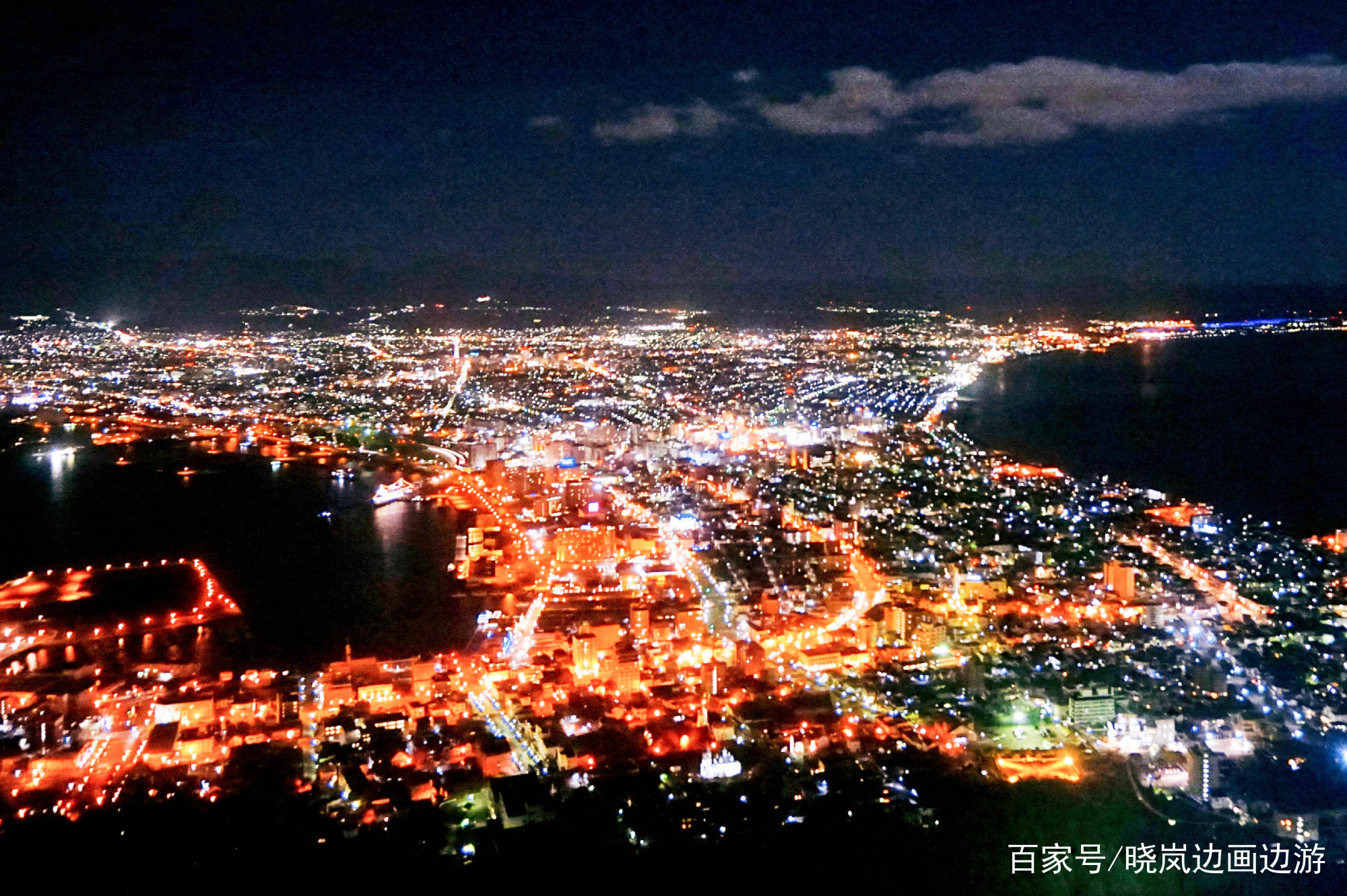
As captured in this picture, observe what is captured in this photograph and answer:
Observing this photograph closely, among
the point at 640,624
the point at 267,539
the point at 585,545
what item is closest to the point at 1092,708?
the point at 640,624

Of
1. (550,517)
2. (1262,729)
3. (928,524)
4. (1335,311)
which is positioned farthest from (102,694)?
(1335,311)

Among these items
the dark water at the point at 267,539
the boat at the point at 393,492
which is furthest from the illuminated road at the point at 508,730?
the boat at the point at 393,492

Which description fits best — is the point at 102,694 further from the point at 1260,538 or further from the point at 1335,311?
the point at 1335,311

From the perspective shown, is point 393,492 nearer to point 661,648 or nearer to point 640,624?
point 640,624

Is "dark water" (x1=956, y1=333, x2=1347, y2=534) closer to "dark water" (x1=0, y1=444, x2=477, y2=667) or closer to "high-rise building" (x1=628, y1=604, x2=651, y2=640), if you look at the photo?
"high-rise building" (x1=628, y1=604, x2=651, y2=640)

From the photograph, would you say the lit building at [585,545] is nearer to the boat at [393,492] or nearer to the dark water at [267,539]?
the dark water at [267,539]

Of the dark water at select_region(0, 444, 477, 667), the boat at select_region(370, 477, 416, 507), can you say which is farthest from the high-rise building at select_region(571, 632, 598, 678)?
the boat at select_region(370, 477, 416, 507)

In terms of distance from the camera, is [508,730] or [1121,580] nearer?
[508,730]
